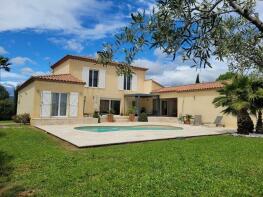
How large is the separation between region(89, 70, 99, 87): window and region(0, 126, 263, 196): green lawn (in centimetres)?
2305

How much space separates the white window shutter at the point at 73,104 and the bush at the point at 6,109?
1222 centimetres


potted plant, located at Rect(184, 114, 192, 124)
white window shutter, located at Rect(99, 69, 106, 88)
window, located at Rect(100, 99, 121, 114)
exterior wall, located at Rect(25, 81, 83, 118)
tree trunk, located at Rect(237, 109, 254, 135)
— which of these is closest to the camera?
tree trunk, located at Rect(237, 109, 254, 135)

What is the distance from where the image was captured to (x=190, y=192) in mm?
7582

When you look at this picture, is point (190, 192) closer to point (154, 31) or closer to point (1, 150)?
point (154, 31)

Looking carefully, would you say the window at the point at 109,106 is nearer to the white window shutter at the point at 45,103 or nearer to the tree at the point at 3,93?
the white window shutter at the point at 45,103

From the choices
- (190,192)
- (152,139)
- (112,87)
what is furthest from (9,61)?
(190,192)

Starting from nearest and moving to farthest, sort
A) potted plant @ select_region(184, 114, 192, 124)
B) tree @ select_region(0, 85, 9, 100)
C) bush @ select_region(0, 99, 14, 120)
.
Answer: potted plant @ select_region(184, 114, 192, 124)
bush @ select_region(0, 99, 14, 120)
tree @ select_region(0, 85, 9, 100)

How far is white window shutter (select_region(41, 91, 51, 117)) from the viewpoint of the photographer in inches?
1138

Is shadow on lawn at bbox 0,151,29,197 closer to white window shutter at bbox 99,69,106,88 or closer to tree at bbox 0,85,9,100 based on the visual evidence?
white window shutter at bbox 99,69,106,88

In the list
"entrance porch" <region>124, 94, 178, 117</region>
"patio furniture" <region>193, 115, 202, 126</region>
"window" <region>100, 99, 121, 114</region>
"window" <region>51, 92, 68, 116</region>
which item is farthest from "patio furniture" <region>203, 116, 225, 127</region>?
"window" <region>51, 92, 68, 116</region>

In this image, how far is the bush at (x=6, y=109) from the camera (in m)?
36.7

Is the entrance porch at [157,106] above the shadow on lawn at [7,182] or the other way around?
above

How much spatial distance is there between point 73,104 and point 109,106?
31.7 ft

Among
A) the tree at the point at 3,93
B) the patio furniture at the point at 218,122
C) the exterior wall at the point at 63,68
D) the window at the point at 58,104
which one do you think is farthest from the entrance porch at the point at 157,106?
the tree at the point at 3,93
